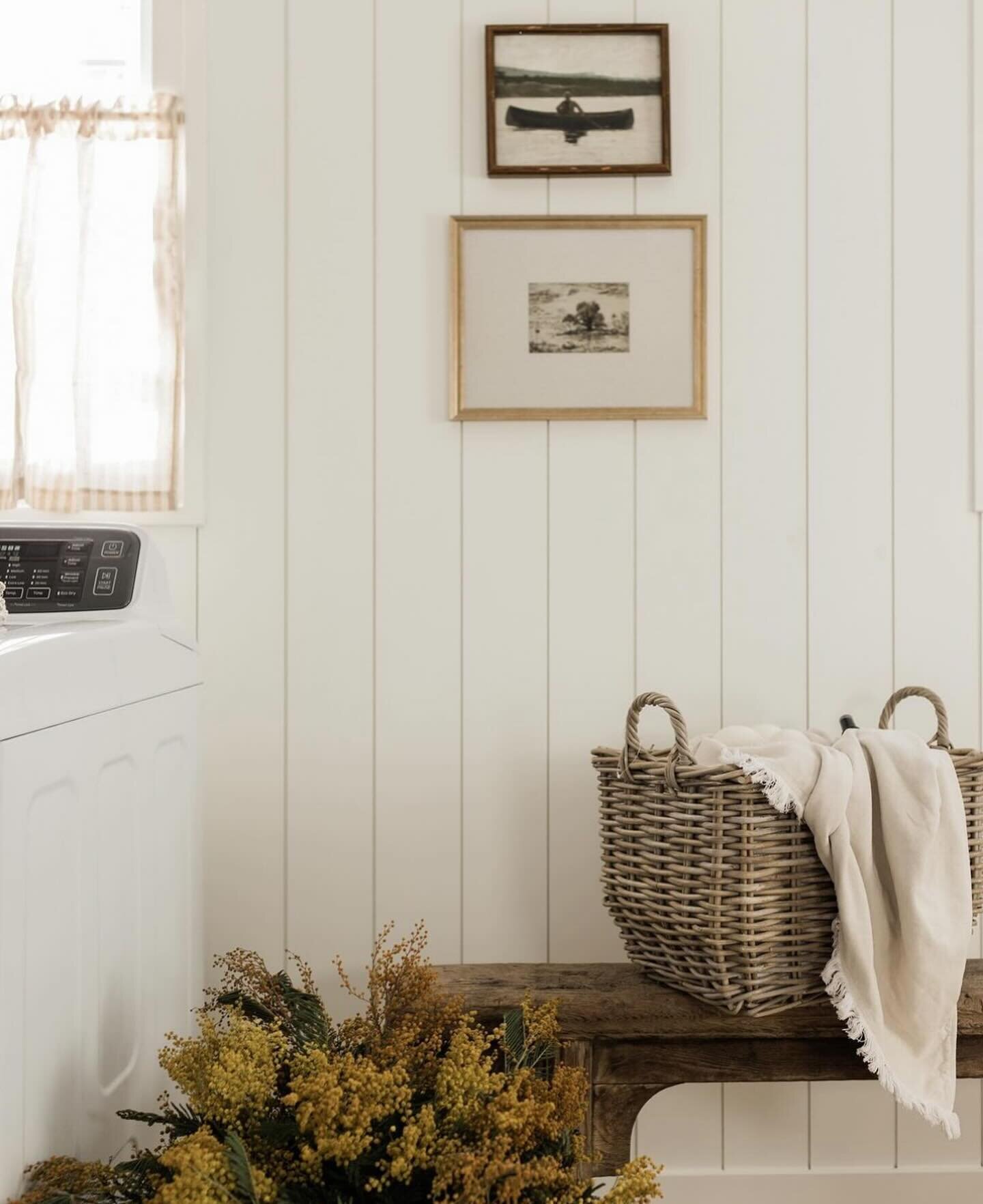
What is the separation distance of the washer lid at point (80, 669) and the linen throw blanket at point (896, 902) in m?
0.68

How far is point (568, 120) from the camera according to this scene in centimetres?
159

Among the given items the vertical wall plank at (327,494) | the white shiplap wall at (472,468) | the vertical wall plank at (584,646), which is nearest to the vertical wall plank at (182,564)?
the white shiplap wall at (472,468)

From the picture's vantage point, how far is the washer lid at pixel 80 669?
85 centimetres

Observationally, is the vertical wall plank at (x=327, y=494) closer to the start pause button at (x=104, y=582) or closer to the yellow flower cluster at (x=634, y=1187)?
the start pause button at (x=104, y=582)

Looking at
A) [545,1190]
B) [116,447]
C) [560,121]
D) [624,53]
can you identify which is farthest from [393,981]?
[624,53]

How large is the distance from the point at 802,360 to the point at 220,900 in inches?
47.6

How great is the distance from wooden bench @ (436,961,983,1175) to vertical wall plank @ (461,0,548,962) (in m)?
0.27

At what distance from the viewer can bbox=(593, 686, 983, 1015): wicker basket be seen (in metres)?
1.23

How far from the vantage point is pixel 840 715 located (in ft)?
5.24

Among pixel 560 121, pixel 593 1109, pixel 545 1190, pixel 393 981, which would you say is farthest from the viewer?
pixel 560 121

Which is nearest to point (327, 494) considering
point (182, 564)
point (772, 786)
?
point (182, 564)

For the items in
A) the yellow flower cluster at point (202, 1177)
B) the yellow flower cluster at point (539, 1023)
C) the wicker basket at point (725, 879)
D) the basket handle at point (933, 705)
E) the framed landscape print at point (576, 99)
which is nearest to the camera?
the yellow flower cluster at point (202, 1177)

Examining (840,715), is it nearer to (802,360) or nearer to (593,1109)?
(802,360)

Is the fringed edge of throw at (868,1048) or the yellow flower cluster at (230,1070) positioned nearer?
the yellow flower cluster at (230,1070)
